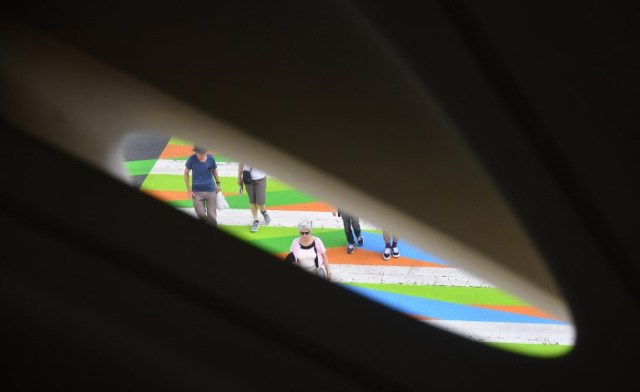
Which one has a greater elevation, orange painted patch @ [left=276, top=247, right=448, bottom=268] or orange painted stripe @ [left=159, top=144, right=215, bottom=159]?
orange painted stripe @ [left=159, top=144, right=215, bottom=159]

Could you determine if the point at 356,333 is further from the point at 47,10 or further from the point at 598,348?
the point at 47,10

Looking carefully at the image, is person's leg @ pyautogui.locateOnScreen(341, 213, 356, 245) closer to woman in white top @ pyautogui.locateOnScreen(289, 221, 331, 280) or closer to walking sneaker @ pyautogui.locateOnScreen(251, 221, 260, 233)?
walking sneaker @ pyautogui.locateOnScreen(251, 221, 260, 233)

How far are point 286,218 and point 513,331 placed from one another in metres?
2.60

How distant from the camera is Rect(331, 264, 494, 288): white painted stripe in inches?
259

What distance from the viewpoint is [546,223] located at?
1669 mm

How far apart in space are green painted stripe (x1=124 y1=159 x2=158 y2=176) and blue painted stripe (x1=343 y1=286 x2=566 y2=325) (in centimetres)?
325

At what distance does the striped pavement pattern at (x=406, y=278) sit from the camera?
6031 mm

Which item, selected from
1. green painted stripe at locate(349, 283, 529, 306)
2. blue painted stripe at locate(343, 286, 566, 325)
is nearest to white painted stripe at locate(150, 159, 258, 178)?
green painted stripe at locate(349, 283, 529, 306)

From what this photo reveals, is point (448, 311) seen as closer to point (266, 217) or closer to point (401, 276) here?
point (401, 276)

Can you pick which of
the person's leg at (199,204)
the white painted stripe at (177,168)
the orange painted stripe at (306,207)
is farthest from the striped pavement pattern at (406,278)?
the person's leg at (199,204)

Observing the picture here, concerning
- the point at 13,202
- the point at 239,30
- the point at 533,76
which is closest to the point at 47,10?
the point at 239,30

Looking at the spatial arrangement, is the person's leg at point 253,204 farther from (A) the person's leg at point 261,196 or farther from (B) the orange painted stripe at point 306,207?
(B) the orange painted stripe at point 306,207

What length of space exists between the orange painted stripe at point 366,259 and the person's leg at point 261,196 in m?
0.73

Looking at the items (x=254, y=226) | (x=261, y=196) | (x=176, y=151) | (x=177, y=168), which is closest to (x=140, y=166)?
(x=177, y=168)
